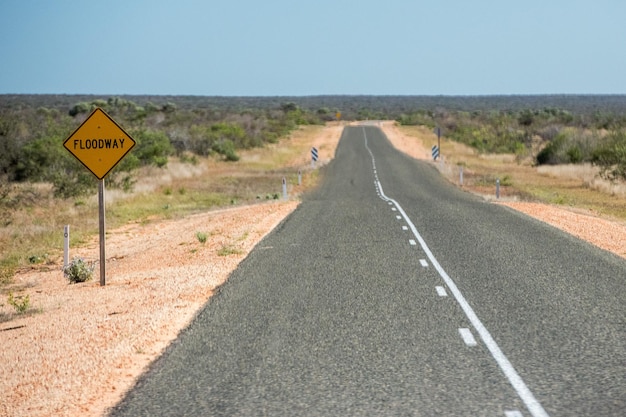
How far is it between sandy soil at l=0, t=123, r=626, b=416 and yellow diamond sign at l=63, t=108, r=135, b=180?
2.13 metres

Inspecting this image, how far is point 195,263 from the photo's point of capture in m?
15.8

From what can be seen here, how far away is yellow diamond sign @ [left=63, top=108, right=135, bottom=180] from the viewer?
13.3 m

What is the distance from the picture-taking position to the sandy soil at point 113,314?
7473 mm

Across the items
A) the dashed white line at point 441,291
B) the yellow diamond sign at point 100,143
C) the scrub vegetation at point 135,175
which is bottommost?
the scrub vegetation at point 135,175

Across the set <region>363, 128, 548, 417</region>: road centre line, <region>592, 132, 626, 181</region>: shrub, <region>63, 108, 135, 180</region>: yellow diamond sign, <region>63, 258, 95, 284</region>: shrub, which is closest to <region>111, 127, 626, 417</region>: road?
<region>363, 128, 548, 417</region>: road centre line

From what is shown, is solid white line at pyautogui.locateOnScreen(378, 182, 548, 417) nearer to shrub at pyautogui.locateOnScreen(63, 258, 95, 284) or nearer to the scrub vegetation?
shrub at pyautogui.locateOnScreen(63, 258, 95, 284)

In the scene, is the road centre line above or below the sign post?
below

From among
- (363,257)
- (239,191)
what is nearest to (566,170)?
(239,191)

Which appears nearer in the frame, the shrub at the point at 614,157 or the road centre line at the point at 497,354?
the road centre line at the point at 497,354

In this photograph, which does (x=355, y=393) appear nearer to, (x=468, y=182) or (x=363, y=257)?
(x=363, y=257)

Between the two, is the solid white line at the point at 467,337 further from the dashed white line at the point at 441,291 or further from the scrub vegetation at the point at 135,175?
the scrub vegetation at the point at 135,175

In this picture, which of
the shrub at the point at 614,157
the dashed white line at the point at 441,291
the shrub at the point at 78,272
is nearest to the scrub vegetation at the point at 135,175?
the shrub at the point at 614,157

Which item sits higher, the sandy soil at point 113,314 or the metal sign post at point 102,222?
the metal sign post at point 102,222

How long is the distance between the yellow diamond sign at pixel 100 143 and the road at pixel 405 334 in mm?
2870
